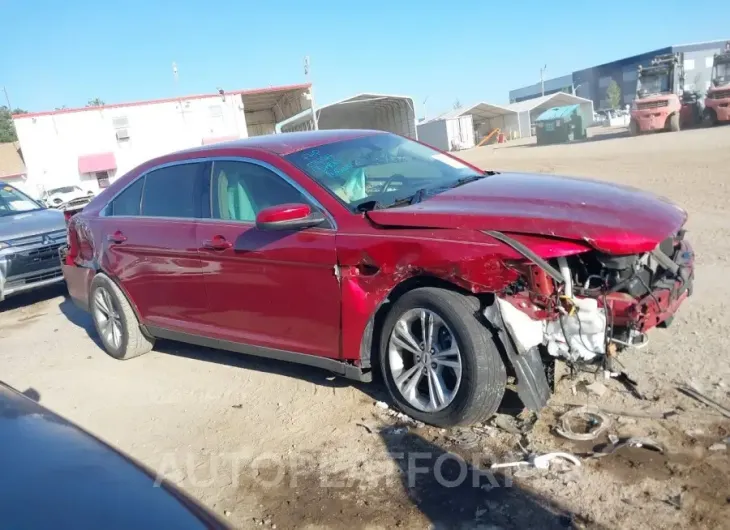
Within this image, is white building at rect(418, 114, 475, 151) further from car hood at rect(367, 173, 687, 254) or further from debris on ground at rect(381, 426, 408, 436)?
debris on ground at rect(381, 426, 408, 436)

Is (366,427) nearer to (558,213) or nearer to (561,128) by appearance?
(558,213)

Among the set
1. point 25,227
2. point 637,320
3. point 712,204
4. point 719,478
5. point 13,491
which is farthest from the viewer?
point 712,204

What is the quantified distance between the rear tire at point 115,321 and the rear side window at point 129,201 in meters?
0.60

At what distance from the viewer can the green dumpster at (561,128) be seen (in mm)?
37719

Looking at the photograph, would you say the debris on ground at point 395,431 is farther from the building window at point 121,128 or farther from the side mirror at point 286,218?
the building window at point 121,128

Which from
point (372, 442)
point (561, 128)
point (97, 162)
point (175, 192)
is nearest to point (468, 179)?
point (372, 442)

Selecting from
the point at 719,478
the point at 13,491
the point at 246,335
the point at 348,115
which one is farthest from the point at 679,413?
the point at 348,115

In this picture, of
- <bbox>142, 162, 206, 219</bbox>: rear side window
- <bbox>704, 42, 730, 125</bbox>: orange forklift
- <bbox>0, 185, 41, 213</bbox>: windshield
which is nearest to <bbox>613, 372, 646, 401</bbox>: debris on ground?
<bbox>142, 162, 206, 219</bbox>: rear side window

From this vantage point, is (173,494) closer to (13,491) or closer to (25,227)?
(13,491)

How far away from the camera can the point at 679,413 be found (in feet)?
11.5

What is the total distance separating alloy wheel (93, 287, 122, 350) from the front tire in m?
2.91

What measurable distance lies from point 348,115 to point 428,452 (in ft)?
106

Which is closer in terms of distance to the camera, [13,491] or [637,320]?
[13,491]

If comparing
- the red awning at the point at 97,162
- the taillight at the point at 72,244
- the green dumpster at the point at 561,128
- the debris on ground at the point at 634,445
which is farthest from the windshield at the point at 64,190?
the debris on ground at the point at 634,445
